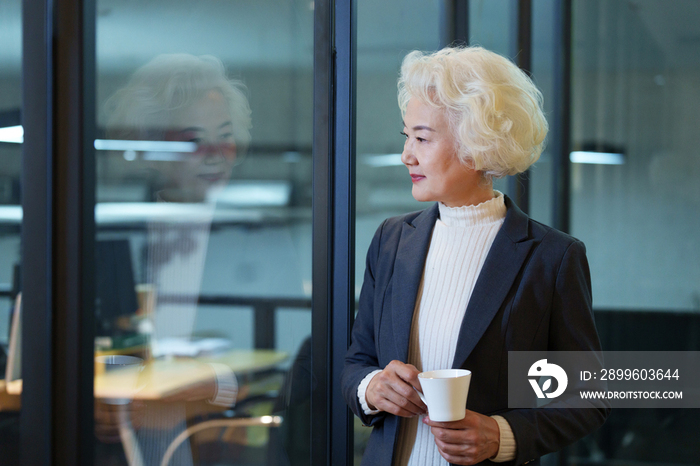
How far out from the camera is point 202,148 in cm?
166

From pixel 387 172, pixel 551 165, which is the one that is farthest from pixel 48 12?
pixel 551 165

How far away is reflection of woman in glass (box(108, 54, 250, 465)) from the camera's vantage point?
159 centimetres

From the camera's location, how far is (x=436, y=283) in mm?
1384

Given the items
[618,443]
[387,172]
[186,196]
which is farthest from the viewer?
[618,443]

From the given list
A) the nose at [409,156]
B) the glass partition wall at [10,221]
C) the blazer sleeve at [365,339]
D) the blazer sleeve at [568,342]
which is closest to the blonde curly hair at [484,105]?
the nose at [409,156]

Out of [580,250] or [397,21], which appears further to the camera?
[397,21]

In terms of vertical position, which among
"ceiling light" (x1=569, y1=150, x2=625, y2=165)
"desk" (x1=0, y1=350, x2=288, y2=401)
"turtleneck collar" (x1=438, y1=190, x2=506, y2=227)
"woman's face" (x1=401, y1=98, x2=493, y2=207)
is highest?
"ceiling light" (x1=569, y1=150, x2=625, y2=165)

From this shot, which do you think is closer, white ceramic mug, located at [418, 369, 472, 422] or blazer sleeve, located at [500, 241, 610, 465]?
white ceramic mug, located at [418, 369, 472, 422]

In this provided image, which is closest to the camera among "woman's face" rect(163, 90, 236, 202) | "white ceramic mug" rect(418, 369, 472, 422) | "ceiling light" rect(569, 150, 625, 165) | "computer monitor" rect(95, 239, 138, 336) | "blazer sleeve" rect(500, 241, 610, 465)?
"white ceramic mug" rect(418, 369, 472, 422)

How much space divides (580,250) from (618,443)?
10.2ft

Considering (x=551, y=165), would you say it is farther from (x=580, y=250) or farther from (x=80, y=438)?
(x=80, y=438)

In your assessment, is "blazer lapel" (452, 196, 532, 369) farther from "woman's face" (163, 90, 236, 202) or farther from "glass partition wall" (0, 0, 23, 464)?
"glass partition wall" (0, 0, 23, 464)

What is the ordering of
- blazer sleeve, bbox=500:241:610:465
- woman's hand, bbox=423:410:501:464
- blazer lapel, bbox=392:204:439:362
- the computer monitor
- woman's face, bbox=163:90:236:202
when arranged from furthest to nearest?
woman's face, bbox=163:90:236:202
the computer monitor
blazer lapel, bbox=392:204:439:362
blazer sleeve, bbox=500:241:610:465
woman's hand, bbox=423:410:501:464

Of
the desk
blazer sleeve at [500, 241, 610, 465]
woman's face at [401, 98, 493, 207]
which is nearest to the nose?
woman's face at [401, 98, 493, 207]
